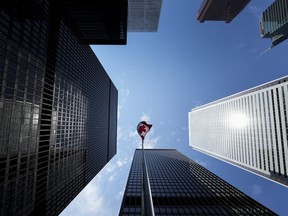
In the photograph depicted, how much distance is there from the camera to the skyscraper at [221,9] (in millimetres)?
86812

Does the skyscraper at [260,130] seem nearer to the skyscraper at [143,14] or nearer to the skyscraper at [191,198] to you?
the skyscraper at [191,198]

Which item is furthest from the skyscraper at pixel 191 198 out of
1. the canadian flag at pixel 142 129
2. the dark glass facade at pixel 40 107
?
the canadian flag at pixel 142 129

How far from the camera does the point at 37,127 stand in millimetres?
53219

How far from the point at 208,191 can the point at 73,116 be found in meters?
75.9

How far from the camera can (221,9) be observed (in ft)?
298

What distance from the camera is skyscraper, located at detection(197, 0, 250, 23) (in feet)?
285

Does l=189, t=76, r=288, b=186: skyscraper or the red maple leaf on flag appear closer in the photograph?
the red maple leaf on flag

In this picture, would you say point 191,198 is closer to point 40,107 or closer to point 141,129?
point 40,107

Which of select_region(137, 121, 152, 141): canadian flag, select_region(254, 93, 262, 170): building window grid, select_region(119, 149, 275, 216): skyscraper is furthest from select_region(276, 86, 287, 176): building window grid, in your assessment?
select_region(137, 121, 152, 141): canadian flag

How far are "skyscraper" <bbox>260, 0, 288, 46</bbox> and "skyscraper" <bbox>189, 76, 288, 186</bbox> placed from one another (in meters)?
49.7

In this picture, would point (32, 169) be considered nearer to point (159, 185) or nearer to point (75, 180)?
point (75, 180)

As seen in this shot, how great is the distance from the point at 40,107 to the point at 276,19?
170029 mm

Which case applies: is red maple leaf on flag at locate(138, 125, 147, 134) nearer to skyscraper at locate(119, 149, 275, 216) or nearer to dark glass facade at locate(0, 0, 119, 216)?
dark glass facade at locate(0, 0, 119, 216)

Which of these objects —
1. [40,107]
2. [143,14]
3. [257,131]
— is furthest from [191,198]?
[143,14]
